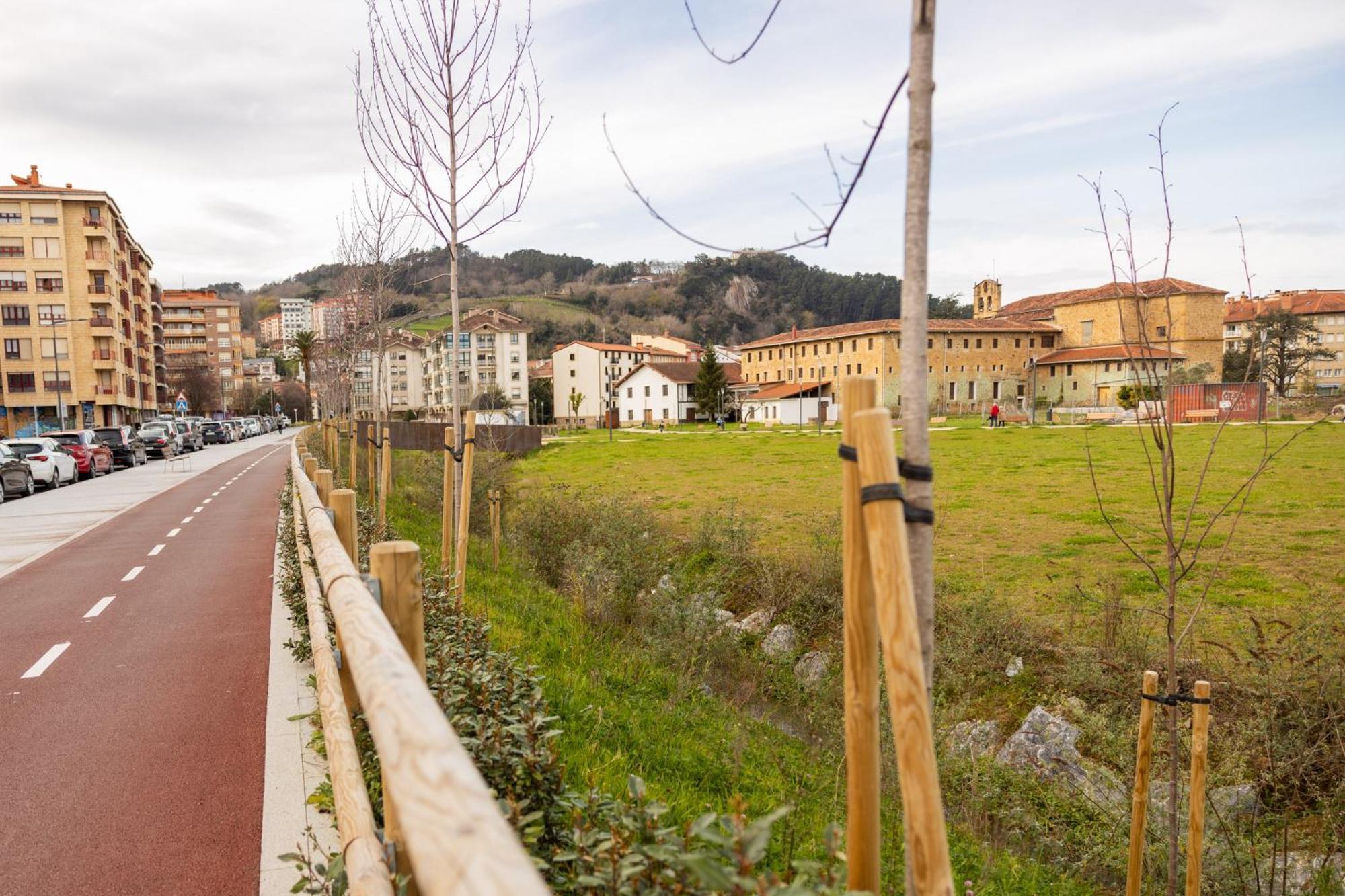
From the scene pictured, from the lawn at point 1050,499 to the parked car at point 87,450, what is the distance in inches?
595

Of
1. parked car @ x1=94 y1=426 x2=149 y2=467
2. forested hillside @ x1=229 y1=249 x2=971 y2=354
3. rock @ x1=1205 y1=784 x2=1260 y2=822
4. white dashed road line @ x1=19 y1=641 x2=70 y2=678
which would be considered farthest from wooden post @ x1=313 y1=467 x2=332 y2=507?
forested hillside @ x1=229 y1=249 x2=971 y2=354

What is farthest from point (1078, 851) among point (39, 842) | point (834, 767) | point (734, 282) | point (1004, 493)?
point (734, 282)

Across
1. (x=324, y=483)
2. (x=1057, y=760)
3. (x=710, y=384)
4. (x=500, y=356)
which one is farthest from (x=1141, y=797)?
(x=500, y=356)

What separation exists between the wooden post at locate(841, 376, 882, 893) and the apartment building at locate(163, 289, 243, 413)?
467ft

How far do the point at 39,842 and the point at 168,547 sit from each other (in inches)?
415

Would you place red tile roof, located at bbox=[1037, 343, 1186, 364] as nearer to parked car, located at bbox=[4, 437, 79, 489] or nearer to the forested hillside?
the forested hillside

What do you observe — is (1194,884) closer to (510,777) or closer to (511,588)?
(510,777)

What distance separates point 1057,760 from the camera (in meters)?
6.24

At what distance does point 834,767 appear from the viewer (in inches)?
228

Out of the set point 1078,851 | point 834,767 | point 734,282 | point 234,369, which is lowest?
point 1078,851

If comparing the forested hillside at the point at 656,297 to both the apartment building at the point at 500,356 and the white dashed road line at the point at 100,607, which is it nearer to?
the apartment building at the point at 500,356

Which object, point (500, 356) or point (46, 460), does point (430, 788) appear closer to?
point (46, 460)

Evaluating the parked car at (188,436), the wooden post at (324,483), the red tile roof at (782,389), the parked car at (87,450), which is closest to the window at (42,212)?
the parked car at (188,436)

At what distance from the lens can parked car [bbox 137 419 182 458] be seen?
39.6 metres
